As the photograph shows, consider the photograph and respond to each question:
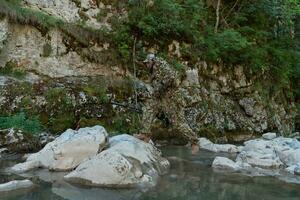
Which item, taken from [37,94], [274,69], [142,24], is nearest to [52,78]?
[37,94]

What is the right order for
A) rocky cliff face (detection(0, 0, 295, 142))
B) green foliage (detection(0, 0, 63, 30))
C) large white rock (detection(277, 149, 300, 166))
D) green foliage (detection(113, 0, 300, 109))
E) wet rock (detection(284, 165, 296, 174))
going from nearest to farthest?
wet rock (detection(284, 165, 296, 174)) < large white rock (detection(277, 149, 300, 166)) < rocky cliff face (detection(0, 0, 295, 142)) < green foliage (detection(0, 0, 63, 30)) < green foliage (detection(113, 0, 300, 109))

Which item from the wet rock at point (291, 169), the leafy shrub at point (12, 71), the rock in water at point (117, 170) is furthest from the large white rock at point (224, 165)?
the leafy shrub at point (12, 71)

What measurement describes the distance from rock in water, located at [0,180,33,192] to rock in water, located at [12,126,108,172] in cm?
91

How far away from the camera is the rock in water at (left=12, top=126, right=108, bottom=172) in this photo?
22.1 feet

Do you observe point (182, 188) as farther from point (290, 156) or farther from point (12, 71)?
point (12, 71)

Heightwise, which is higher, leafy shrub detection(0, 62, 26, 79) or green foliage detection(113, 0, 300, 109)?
green foliage detection(113, 0, 300, 109)

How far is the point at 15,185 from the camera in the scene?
5.58 meters

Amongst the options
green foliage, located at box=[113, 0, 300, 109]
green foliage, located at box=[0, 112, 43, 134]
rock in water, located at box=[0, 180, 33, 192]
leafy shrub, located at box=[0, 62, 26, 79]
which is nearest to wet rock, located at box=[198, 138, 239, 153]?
green foliage, located at box=[113, 0, 300, 109]

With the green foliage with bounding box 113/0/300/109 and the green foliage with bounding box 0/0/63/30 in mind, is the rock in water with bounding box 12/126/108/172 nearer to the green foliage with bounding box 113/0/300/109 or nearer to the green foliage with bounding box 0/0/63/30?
the green foliage with bounding box 0/0/63/30

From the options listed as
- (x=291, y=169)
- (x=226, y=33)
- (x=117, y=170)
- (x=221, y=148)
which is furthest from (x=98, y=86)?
(x=291, y=169)

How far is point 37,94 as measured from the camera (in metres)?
Answer: 9.72

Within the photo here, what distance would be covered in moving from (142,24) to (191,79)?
93.7 inches

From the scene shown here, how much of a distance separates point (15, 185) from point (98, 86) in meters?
5.37

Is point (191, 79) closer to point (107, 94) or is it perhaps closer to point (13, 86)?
point (107, 94)
